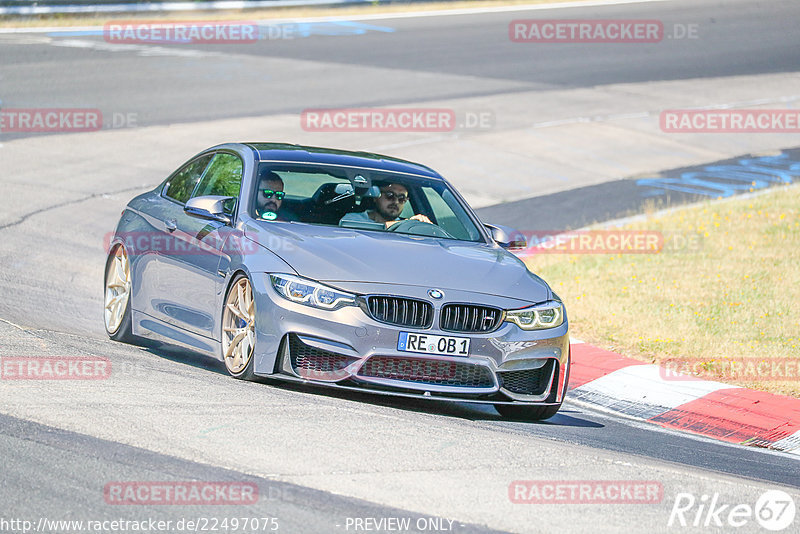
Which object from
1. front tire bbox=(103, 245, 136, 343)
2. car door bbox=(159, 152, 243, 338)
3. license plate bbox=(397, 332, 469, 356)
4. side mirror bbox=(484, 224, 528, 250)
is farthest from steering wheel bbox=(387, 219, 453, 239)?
front tire bbox=(103, 245, 136, 343)

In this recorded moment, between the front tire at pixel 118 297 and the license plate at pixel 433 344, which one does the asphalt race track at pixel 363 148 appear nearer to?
the front tire at pixel 118 297

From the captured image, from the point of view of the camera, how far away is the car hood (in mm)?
7406

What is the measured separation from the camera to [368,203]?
8.71m

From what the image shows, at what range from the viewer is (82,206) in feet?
49.5

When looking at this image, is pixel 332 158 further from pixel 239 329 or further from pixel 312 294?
pixel 312 294

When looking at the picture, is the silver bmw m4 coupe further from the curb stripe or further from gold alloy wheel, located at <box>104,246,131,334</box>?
the curb stripe

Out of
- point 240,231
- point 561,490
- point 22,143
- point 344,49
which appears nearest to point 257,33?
point 344,49

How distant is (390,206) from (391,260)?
1264mm

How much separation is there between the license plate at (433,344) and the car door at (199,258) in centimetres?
138

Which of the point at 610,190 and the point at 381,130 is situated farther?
the point at 381,130

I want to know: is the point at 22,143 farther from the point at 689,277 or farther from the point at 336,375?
the point at 336,375

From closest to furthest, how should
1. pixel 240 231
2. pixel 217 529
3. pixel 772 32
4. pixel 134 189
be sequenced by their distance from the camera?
pixel 217 529, pixel 240 231, pixel 134 189, pixel 772 32

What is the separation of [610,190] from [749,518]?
13.1 m

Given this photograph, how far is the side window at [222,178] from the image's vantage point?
8727 millimetres
